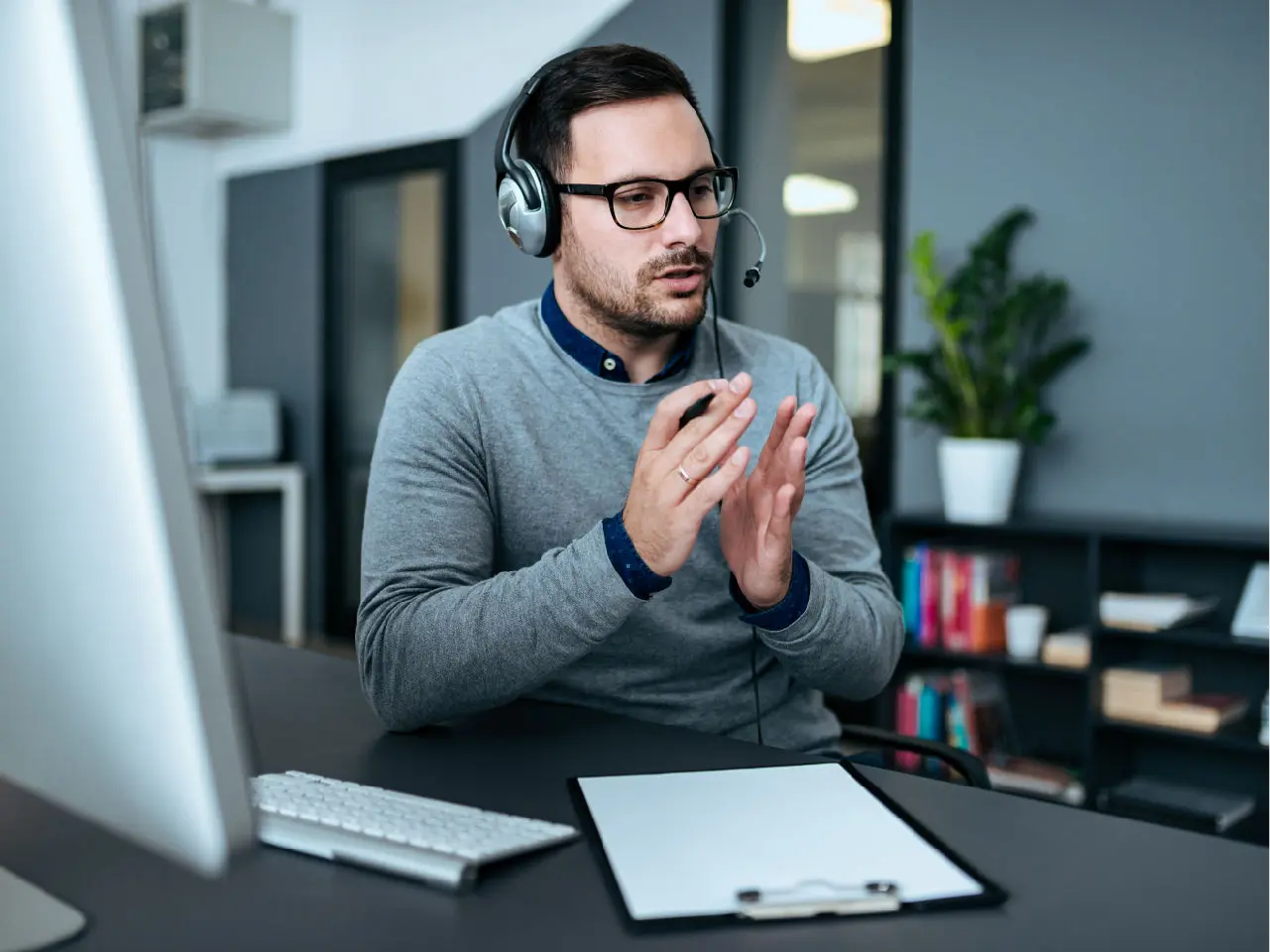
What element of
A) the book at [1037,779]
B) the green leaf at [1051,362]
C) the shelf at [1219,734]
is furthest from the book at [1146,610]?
the green leaf at [1051,362]

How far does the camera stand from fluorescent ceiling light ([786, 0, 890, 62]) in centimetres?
380

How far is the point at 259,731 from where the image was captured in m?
1.09

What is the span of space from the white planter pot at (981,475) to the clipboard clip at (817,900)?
2576 mm

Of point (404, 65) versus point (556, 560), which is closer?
point (556, 560)

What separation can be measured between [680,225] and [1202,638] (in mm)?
1934

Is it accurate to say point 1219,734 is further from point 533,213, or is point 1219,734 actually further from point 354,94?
point 354,94

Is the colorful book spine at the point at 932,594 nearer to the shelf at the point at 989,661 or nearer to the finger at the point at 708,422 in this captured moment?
the shelf at the point at 989,661

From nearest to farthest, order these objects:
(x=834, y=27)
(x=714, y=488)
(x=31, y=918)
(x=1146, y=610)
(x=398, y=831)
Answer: (x=31, y=918) < (x=398, y=831) < (x=714, y=488) < (x=1146, y=610) < (x=834, y=27)

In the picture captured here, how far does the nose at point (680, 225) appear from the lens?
1.43m

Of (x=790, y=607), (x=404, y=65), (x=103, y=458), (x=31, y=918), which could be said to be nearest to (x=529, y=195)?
(x=790, y=607)

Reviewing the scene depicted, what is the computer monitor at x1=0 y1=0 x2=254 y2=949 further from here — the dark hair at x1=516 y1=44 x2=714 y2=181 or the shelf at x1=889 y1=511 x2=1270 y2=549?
the shelf at x1=889 y1=511 x2=1270 y2=549

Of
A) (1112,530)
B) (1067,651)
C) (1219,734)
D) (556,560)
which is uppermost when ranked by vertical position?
Answer: (556,560)

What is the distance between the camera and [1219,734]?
2.79 m

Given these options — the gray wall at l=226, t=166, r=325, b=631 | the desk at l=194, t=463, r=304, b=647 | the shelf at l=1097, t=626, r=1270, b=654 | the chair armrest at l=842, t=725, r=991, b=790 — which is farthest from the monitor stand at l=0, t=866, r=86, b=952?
the gray wall at l=226, t=166, r=325, b=631
